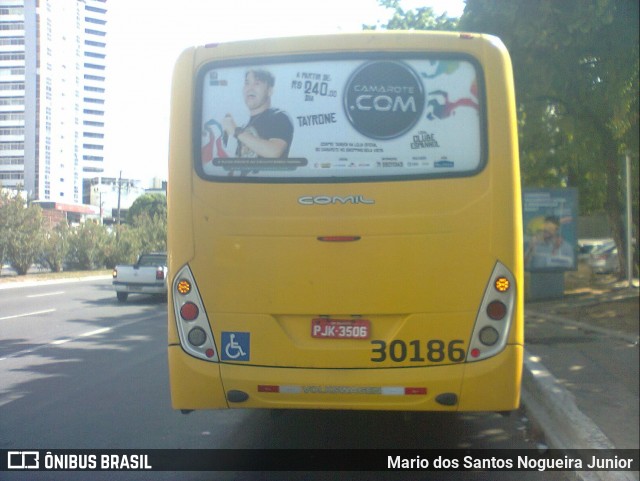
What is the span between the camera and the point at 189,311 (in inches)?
216

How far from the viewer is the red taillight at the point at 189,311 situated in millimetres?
5469

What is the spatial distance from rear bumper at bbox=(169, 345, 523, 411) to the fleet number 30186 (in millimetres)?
73

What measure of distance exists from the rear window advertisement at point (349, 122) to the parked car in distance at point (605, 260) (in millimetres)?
24154

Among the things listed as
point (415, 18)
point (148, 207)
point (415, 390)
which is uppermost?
point (415, 18)

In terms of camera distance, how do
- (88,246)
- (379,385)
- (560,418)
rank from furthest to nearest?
(88,246), (560,418), (379,385)

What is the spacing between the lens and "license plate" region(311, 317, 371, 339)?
5.36m

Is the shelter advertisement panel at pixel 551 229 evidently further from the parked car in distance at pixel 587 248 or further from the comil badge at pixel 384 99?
the comil badge at pixel 384 99

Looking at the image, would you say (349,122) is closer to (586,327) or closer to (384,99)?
(384,99)

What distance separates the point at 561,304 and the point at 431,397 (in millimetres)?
13167

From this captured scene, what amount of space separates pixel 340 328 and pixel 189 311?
1152 millimetres

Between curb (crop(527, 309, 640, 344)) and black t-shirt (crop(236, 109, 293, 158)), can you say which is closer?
black t-shirt (crop(236, 109, 293, 158))

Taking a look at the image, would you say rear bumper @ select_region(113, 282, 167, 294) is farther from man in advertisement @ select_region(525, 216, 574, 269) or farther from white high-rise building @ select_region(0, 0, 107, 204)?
white high-rise building @ select_region(0, 0, 107, 204)

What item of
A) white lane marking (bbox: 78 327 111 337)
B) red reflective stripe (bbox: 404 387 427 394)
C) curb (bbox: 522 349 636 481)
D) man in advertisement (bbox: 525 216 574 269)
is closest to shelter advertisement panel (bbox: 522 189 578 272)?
man in advertisement (bbox: 525 216 574 269)

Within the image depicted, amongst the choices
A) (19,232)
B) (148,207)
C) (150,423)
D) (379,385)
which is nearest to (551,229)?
(148,207)
